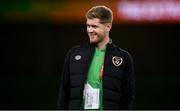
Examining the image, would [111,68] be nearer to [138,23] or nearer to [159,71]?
[138,23]

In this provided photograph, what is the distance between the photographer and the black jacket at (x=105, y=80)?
12.9 feet

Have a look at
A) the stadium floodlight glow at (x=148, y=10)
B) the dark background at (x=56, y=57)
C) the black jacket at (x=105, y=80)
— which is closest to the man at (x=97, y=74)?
the black jacket at (x=105, y=80)

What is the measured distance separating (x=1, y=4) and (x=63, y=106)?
15.2 ft

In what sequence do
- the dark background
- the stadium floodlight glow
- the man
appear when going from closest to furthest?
the man, the stadium floodlight glow, the dark background

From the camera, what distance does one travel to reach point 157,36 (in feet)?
31.4

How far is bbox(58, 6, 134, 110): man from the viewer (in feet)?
12.9

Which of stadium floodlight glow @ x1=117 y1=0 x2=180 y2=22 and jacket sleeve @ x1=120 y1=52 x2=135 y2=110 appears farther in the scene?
stadium floodlight glow @ x1=117 y1=0 x2=180 y2=22

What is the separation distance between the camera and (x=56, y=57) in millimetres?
9625

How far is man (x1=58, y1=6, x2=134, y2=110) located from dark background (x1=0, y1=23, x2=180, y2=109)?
504 cm

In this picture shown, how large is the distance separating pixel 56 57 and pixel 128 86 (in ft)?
18.6

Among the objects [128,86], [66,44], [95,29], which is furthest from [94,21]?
[66,44]

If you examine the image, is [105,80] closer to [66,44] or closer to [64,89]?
[64,89]

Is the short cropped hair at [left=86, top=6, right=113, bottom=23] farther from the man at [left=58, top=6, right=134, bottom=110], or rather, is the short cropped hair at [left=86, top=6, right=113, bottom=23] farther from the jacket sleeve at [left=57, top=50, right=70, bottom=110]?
the jacket sleeve at [left=57, top=50, right=70, bottom=110]

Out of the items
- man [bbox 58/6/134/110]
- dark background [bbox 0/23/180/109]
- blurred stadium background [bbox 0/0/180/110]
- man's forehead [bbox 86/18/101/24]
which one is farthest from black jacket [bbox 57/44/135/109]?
dark background [bbox 0/23/180/109]
